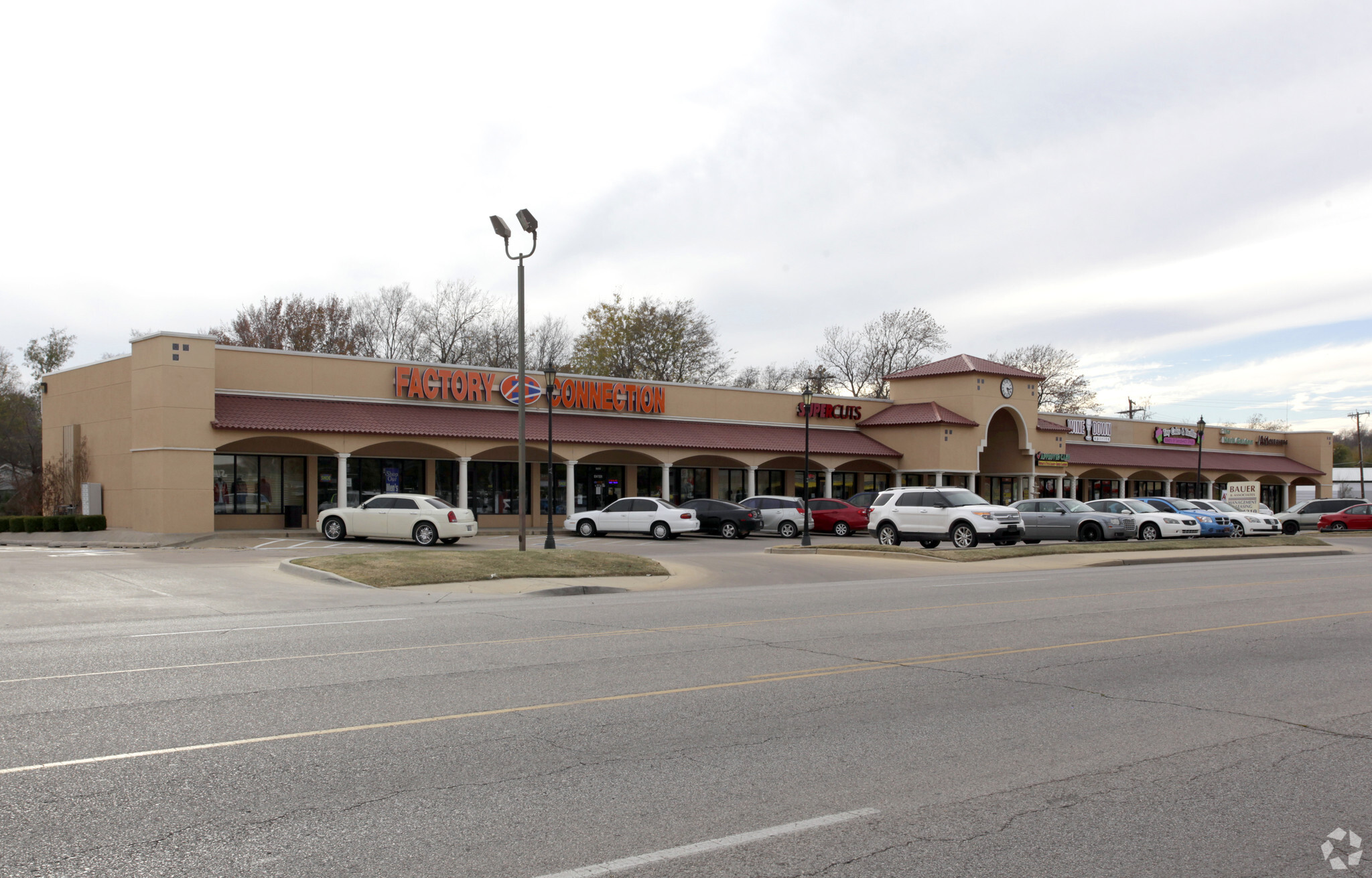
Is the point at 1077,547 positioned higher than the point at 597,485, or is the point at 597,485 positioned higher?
the point at 597,485

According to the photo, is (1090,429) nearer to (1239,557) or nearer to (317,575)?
(1239,557)

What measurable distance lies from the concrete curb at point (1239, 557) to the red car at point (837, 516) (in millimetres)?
12266

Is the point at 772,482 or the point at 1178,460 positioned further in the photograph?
the point at 1178,460

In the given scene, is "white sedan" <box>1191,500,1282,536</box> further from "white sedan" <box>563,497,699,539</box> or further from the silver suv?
"white sedan" <box>563,497,699,539</box>

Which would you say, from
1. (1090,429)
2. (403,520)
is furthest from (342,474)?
(1090,429)

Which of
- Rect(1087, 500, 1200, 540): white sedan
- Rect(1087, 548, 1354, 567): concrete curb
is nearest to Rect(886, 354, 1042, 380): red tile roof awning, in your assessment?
Rect(1087, 500, 1200, 540): white sedan

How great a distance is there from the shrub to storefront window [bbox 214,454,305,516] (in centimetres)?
323

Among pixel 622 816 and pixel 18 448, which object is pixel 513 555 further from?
pixel 18 448

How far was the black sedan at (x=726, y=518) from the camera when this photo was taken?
35.5m

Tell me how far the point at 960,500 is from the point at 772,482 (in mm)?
19857

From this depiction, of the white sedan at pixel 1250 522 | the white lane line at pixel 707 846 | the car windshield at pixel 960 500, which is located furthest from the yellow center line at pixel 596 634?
the white sedan at pixel 1250 522

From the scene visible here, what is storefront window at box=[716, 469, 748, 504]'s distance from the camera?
45.4 m

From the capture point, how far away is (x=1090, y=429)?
58.7 metres

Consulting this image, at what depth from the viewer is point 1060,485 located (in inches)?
2115
